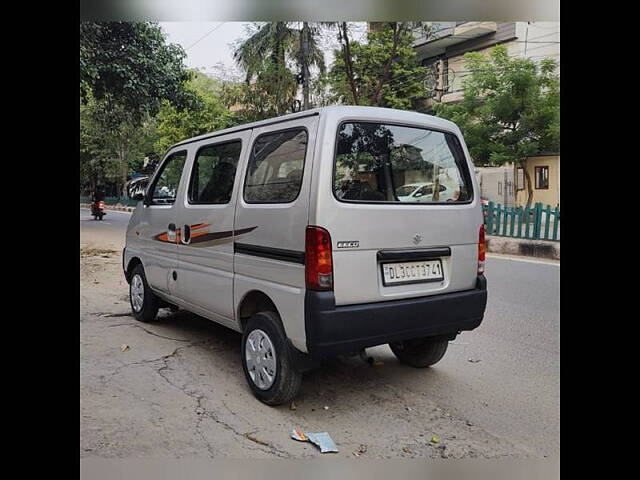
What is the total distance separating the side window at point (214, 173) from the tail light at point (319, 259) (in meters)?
0.94

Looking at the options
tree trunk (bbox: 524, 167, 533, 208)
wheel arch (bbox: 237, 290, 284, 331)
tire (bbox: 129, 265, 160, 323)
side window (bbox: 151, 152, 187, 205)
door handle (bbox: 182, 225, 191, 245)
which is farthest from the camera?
tree trunk (bbox: 524, 167, 533, 208)

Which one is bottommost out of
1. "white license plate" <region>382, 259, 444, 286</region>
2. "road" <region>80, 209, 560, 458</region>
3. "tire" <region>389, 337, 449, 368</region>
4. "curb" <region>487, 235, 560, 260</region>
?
"road" <region>80, 209, 560, 458</region>

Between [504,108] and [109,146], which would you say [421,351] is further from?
[504,108]

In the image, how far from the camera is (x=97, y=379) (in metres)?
3.46

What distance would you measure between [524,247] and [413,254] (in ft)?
19.2

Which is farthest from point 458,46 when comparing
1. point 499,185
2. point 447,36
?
point 499,185

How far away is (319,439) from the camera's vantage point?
2.77 metres

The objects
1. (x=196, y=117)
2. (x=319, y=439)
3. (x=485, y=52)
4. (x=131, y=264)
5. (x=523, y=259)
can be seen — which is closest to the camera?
(x=319, y=439)

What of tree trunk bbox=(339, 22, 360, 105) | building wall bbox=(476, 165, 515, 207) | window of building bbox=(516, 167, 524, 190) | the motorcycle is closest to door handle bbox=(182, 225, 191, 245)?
the motorcycle

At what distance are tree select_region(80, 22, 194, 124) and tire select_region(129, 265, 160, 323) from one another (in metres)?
1.49

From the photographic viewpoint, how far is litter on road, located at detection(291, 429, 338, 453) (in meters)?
2.72

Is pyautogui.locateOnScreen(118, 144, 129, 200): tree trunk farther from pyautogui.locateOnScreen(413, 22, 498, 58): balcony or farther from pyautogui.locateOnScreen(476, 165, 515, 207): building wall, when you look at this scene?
pyautogui.locateOnScreen(476, 165, 515, 207): building wall
